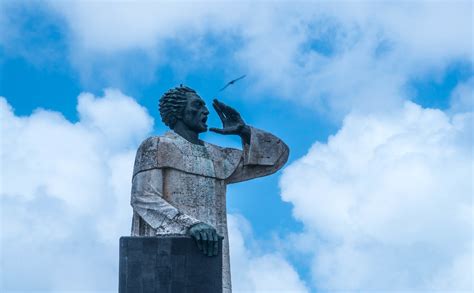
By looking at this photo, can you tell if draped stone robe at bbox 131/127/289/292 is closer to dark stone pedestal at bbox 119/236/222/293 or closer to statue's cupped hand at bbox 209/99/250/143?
dark stone pedestal at bbox 119/236/222/293

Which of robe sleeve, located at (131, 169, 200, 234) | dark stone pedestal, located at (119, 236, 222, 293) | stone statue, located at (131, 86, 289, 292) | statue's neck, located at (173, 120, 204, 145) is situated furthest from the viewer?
statue's neck, located at (173, 120, 204, 145)

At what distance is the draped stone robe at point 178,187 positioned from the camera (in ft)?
58.8

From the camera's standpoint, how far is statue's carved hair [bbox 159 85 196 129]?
62.4ft

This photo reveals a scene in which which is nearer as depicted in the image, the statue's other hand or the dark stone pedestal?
the dark stone pedestal

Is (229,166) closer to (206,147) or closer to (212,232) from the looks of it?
(206,147)

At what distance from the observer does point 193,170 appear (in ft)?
60.8

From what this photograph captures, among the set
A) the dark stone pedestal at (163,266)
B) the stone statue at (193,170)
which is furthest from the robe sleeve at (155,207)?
the dark stone pedestal at (163,266)

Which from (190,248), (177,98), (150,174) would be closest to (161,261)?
(190,248)

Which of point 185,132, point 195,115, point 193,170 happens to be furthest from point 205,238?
point 195,115

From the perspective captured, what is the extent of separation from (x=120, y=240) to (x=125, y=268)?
447mm

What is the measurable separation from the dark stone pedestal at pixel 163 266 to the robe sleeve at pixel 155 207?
336 millimetres

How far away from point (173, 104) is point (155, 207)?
1961mm

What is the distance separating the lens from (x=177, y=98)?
1903 cm

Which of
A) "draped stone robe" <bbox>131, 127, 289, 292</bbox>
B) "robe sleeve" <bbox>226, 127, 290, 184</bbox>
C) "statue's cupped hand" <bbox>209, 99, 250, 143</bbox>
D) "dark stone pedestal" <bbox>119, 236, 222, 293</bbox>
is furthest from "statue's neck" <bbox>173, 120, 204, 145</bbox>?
"dark stone pedestal" <bbox>119, 236, 222, 293</bbox>
